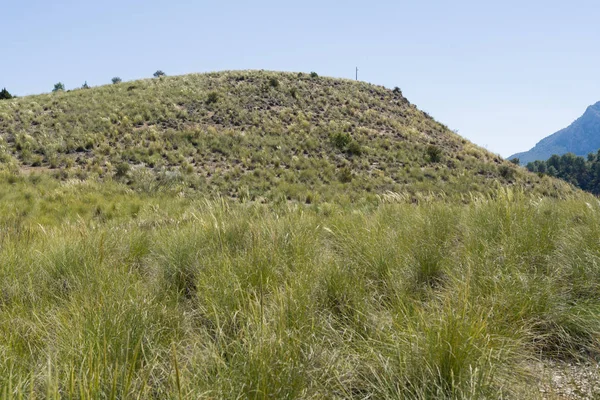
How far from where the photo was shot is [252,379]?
6.86 ft

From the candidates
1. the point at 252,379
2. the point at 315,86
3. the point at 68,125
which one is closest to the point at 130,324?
the point at 252,379

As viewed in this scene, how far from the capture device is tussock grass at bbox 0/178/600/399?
2129mm

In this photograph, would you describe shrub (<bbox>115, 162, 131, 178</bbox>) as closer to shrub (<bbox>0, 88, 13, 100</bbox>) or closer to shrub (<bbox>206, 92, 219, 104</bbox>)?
shrub (<bbox>206, 92, 219, 104</bbox>)

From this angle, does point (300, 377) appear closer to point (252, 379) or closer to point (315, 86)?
point (252, 379)

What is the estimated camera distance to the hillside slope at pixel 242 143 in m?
19.7

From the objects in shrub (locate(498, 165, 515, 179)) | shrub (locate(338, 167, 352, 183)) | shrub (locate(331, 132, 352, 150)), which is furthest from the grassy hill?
shrub (locate(498, 165, 515, 179))

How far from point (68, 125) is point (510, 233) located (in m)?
27.2

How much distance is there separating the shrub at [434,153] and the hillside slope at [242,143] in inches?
7.0

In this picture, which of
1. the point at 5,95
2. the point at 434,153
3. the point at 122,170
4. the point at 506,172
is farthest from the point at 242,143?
the point at 5,95

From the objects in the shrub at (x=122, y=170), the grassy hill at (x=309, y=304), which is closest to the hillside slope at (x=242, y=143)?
the shrub at (x=122, y=170)

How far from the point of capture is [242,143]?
25.5 metres

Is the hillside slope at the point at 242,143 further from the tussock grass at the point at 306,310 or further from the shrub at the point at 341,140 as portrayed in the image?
the tussock grass at the point at 306,310

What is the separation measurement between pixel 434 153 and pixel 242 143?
15.0 m

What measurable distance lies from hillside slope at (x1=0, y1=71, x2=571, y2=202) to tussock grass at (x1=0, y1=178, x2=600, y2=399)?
1302 centimetres
